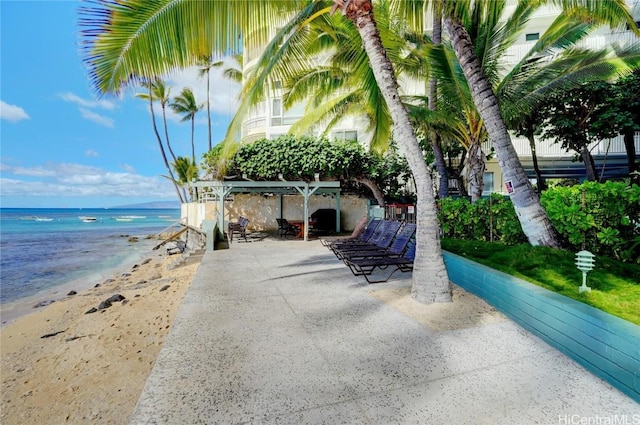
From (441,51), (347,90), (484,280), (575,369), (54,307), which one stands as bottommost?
(54,307)

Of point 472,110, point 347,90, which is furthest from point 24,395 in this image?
point 347,90

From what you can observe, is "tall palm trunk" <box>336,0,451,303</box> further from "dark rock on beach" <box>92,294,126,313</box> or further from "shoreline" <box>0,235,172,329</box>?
"shoreline" <box>0,235,172,329</box>

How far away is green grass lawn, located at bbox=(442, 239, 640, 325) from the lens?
3.74 metres

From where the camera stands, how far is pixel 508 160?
19.5ft

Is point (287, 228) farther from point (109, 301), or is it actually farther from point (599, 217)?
point (599, 217)

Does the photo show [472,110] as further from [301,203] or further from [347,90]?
[301,203]

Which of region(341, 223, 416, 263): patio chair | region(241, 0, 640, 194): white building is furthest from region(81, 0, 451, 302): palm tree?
region(241, 0, 640, 194): white building

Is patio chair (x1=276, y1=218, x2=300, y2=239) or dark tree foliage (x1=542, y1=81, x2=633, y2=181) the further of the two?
patio chair (x1=276, y1=218, x2=300, y2=239)

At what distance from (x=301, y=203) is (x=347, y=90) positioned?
850cm

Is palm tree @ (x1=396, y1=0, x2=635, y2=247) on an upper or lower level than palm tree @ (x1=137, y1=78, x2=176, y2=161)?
lower

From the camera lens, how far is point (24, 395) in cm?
446

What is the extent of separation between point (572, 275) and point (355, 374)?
379cm

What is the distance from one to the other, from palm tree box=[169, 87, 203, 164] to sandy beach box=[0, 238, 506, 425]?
31.6 m

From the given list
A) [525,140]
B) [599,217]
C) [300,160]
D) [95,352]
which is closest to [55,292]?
[95,352]
